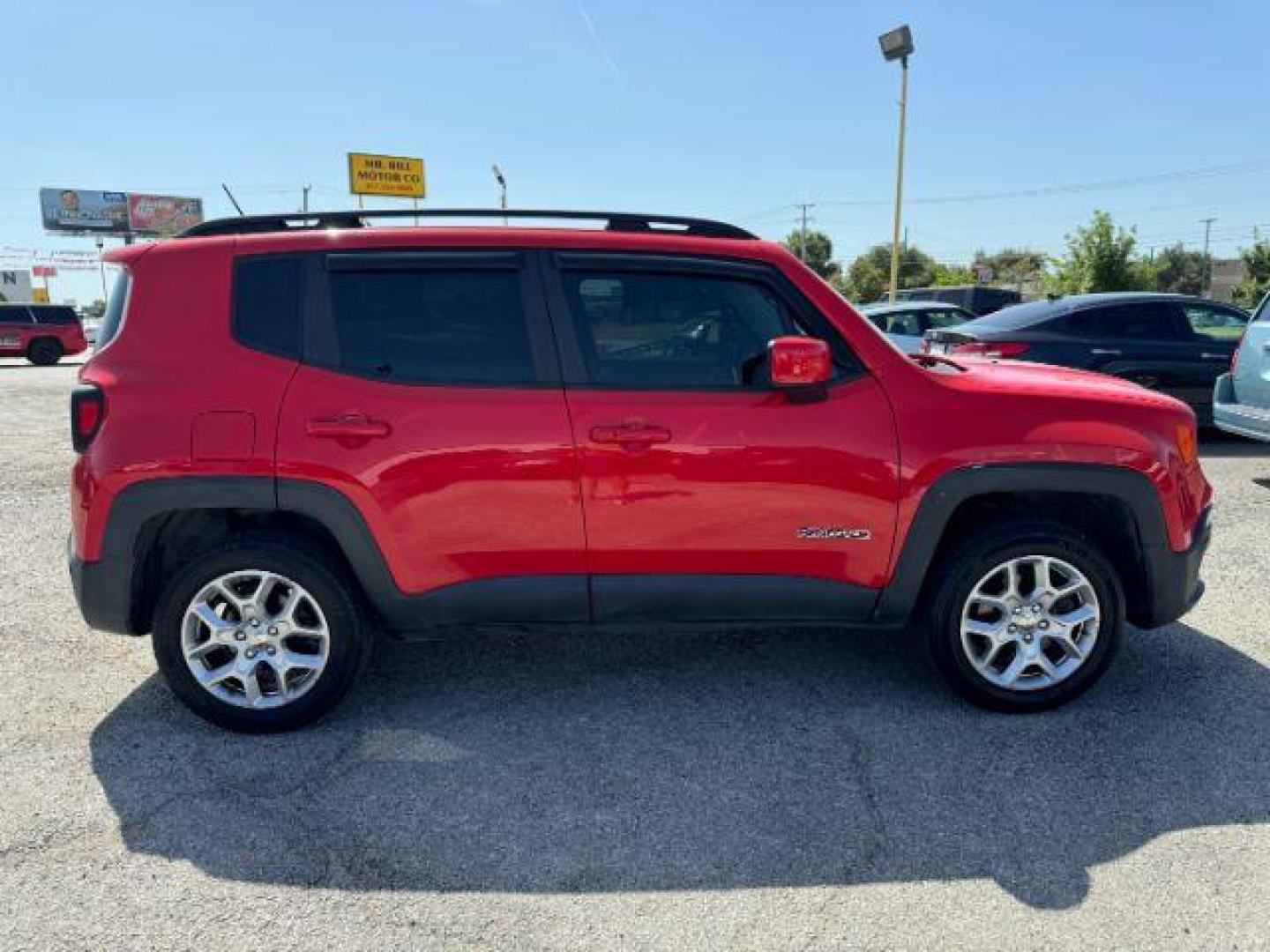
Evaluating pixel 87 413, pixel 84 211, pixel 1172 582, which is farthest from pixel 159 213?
pixel 1172 582

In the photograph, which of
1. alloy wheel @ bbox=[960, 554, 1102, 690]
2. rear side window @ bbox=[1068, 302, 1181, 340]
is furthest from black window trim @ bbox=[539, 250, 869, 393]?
rear side window @ bbox=[1068, 302, 1181, 340]

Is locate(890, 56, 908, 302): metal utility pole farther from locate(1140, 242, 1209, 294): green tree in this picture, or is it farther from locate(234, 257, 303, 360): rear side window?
locate(1140, 242, 1209, 294): green tree

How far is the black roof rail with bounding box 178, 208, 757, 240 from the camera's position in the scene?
10.4 feet

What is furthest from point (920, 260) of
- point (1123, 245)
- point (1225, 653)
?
point (1225, 653)

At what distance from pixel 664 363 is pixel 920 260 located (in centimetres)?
9138

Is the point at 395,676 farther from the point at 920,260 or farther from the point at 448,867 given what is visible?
the point at 920,260

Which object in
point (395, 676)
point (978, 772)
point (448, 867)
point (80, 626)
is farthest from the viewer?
point (80, 626)

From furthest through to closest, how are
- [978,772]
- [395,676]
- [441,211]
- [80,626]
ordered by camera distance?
[80,626] < [395,676] < [441,211] < [978,772]

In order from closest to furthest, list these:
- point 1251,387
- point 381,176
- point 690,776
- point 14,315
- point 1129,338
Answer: point 690,776 < point 1251,387 < point 1129,338 < point 14,315 < point 381,176

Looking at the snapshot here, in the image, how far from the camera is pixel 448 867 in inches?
94.2

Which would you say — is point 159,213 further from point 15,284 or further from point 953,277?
point 953,277

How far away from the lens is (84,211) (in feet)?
213

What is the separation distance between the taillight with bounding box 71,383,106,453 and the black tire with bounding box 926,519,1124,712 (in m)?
3.06

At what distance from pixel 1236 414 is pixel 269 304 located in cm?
746
